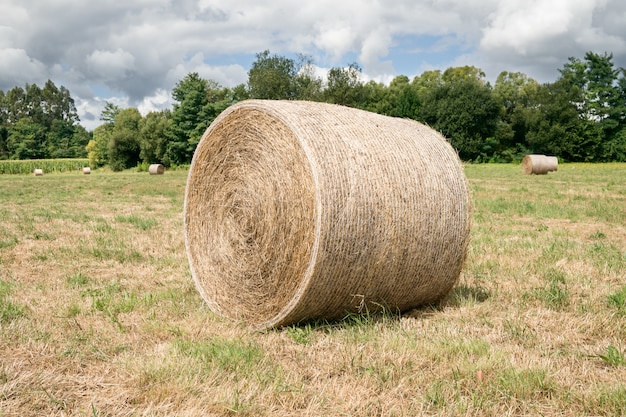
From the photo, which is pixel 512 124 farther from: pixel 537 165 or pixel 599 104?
pixel 537 165

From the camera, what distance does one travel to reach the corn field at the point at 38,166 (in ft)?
219

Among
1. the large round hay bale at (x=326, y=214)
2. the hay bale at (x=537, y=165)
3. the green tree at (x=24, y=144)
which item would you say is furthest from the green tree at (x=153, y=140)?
the large round hay bale at (x=326, y=214)

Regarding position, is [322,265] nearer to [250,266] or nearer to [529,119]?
[250,266]

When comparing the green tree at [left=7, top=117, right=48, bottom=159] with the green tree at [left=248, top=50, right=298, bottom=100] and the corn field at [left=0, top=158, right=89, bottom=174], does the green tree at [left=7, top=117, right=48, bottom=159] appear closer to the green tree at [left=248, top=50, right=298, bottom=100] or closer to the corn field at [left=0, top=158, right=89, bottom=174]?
the corn field at [left=0, top=158, right=89, bottom=174]

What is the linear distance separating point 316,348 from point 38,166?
75478 millimetres

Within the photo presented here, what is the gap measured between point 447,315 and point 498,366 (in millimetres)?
1479

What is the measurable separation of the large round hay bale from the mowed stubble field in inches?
11.3

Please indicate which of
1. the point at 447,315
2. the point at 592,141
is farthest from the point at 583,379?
the point at 592,141

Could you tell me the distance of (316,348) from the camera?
4.57 metres

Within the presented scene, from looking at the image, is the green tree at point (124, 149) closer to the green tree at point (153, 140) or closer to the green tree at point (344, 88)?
the green tree at point (153, 140)

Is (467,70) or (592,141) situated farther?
(467,70)

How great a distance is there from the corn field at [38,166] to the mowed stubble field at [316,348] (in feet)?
219

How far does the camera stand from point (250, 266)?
5543 millimetres

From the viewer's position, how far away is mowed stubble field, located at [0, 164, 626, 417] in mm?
3566
